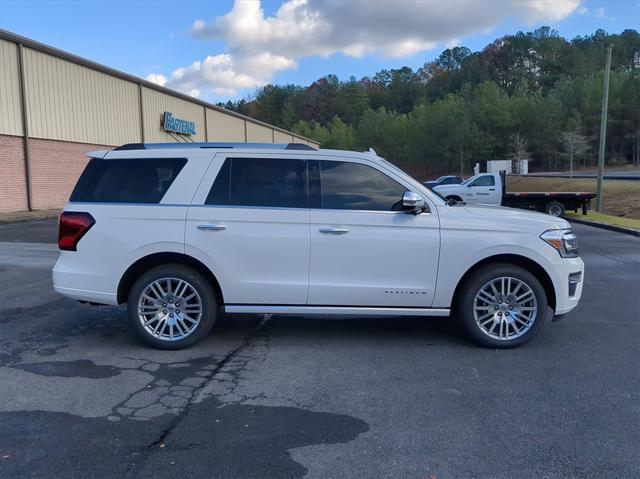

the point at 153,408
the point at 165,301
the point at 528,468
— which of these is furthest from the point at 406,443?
the point at 165,301

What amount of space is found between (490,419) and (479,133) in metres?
74.2

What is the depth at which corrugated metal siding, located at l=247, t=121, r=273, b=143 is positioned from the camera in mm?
53481

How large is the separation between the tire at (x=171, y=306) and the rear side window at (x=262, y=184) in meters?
0.81

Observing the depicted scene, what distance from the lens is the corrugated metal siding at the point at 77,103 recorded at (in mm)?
23406

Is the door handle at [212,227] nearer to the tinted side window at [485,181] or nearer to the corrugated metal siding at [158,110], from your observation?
the tinted side window at [485,181]

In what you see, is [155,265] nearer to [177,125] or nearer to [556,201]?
[556,201]

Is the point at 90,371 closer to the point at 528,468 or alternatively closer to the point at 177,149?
the point at 177,149

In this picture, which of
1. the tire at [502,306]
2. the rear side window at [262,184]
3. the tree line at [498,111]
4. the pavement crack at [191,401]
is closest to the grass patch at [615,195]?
the tree line at [498,111]

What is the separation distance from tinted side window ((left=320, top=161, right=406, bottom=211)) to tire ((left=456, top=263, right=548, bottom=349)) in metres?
1.11

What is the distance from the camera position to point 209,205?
5.32 metres

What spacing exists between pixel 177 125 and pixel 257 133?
20.9 meters

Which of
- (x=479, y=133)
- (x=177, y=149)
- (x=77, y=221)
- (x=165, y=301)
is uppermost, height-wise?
(x=479, y=133)

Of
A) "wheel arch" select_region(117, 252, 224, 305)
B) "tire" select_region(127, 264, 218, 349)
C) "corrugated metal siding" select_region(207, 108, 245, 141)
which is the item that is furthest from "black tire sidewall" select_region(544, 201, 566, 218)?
"corrugated metal siding" select_region(207, 108, 245, 141)

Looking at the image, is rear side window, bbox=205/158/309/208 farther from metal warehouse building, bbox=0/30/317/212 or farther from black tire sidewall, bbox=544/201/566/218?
metal warehouse building, bbox=0/30/317/212
